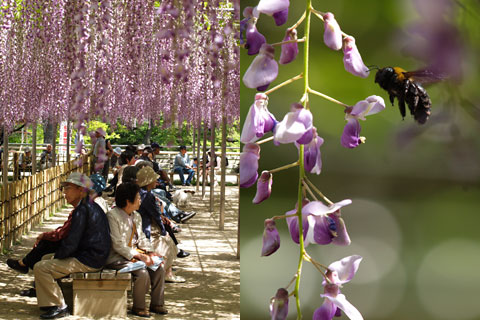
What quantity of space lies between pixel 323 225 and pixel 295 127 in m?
0.14

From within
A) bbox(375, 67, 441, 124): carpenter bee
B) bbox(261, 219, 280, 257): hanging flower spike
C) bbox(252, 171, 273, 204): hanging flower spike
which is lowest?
bbox(261, 219, 280, 257): hanging flower spike

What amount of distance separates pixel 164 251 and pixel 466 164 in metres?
5.52

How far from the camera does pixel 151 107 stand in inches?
557

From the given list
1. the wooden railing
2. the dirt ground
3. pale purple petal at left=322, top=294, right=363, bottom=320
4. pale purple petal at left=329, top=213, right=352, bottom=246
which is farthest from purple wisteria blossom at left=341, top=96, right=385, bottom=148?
the wooden railing

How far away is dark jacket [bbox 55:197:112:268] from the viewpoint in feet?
16.9

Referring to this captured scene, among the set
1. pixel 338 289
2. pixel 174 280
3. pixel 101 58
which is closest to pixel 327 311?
pixel 338 289

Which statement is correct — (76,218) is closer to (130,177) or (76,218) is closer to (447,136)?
(130,177)

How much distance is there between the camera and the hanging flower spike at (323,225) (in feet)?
2.57

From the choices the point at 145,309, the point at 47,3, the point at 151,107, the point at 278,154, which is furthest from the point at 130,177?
the point at 151,107

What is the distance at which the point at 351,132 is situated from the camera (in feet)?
2.77

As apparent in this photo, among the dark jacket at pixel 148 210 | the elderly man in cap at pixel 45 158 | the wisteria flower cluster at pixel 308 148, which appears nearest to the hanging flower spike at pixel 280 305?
the wisteria flower cluster at pixel 308 148

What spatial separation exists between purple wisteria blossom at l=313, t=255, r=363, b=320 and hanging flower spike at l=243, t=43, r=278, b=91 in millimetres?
260

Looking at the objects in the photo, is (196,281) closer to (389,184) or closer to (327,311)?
(389,184)

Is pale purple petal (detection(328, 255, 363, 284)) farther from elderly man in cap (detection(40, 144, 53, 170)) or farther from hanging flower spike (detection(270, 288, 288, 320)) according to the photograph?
elderly man in cap (detection(40, 144, 53, 170))
